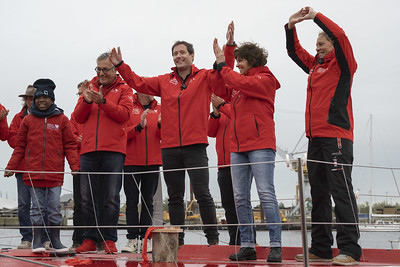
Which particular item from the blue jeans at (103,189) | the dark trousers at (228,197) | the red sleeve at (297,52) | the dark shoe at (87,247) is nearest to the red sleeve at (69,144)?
the blue jeans at (103,189)

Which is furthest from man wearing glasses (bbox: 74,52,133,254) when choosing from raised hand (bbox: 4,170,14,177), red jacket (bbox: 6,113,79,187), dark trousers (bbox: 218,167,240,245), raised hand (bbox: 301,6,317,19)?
raised hand (bbox: 301,6,317,19)

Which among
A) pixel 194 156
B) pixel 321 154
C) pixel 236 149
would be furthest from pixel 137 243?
pixel 321 154

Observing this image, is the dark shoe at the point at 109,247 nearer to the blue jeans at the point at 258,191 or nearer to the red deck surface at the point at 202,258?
the red deck surface at the point at 202,258

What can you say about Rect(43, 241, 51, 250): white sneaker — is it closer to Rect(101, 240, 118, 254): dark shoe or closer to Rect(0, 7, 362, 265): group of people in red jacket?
Rect(0, 7, 362, 265): group of people in red jacket

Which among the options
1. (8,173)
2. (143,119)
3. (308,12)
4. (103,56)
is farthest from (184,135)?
(8,173)

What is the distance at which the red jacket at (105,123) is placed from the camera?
4.92 m

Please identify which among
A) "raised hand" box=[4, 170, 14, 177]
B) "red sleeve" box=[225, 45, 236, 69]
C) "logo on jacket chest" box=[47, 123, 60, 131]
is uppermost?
"red sleeve" box=[225, 45, 236, 69]

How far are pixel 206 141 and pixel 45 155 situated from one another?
→ 1.65 m

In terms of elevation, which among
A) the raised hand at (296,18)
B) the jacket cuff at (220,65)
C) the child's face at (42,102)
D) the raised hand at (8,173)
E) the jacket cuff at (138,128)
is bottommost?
the raised hand at (8,173)

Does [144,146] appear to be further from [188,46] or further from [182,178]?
[188,46]

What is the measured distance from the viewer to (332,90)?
13.3 feet

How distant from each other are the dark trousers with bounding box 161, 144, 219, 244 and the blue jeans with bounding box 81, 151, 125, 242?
63 centimetres

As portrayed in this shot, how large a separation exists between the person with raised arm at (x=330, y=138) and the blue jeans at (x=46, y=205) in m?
2.35

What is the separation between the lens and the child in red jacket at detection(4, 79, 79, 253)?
188 inches
